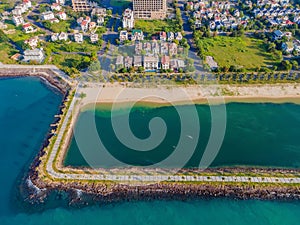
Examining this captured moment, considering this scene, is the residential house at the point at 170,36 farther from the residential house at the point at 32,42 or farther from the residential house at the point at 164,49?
the residential house at the point at 32,42

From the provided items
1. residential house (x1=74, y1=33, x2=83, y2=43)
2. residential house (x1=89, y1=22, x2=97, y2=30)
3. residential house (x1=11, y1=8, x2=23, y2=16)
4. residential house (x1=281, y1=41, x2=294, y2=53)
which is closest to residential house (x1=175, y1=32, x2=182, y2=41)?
residential house (x1=89, y1=22, x2=97, y2=30)

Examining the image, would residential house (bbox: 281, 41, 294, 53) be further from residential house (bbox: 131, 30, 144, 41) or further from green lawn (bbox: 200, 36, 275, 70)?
residential house (bbox: 131, 30, 144, 41)

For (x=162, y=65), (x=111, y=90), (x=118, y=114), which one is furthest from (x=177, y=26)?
(x=118, y=114)

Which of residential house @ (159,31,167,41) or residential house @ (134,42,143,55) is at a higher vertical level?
residential house @ (159,31,167,41)

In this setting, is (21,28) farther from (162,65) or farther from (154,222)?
(154,222)

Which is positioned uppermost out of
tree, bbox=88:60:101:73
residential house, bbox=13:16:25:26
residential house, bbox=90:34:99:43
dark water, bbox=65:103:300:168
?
residential house, bbox=13:16:25:26

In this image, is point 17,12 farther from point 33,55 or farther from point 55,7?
point 33,55
